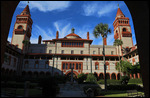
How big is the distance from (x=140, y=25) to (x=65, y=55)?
36.4 meters

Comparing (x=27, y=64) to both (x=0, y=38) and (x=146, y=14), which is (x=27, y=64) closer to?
(x=0, y=38)

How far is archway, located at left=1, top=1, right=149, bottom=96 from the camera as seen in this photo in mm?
6738

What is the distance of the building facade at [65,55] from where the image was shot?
4181 centimetres

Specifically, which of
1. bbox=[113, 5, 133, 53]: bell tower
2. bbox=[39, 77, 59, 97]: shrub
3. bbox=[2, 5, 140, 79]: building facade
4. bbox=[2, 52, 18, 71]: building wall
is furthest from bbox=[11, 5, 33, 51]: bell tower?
bbox=[113, 5, 133, 53]: bell tower

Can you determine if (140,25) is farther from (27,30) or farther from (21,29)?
(27,30)

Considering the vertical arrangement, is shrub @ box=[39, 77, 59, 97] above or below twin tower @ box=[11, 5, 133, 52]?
below

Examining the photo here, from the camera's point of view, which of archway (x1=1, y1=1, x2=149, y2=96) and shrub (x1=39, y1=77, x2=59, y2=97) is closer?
archway (x1=1, y1=1, x2=149, y2=96)

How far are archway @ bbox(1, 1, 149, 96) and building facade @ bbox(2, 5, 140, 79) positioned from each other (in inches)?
1256

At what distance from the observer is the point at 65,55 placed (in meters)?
42.7

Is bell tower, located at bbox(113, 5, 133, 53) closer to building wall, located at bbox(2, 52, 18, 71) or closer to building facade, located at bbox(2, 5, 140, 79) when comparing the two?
building facade, located at bbox(2, 5, 140, 79)

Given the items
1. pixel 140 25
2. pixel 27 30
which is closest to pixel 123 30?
pixel 27 30

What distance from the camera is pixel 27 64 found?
42344 millimetres

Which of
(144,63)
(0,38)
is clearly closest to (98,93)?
(144,63)

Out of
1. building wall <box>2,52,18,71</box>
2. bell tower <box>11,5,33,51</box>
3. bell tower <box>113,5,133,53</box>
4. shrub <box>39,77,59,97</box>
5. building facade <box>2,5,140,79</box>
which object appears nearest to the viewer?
shrub <box>39,77,59,97</box>
